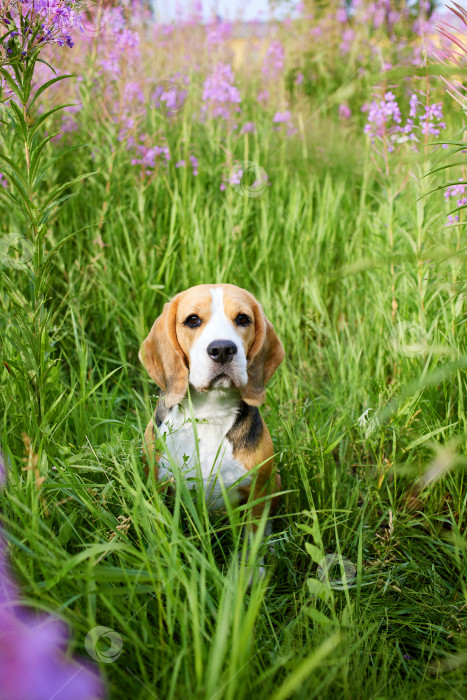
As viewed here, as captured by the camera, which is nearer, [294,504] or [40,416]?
[40,416]

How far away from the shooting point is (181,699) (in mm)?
1249

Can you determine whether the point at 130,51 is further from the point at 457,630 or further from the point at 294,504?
the point at 457,630

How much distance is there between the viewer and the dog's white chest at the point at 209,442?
2395mm

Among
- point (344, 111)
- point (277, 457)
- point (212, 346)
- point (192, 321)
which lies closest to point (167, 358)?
point (192, 321)

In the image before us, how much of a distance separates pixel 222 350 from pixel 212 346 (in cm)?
5

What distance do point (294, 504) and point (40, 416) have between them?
1.29 meters

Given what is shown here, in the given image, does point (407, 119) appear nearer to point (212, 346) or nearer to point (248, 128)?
point (212, 346)

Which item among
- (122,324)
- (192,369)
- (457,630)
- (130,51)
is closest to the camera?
(457,630)

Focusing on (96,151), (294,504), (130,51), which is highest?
(130,51)

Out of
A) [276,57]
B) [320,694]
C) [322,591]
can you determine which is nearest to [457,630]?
[322,591]

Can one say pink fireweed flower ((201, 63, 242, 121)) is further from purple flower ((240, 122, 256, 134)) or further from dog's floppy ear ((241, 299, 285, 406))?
dog's floppy ear ((241, 299, 285, 406))

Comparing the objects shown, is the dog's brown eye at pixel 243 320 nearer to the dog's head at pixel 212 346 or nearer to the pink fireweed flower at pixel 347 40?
the dog's head at pixel 212 346

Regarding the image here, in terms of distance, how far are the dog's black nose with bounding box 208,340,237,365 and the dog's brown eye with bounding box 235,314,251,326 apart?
0.80ft

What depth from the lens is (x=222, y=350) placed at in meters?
2.26
